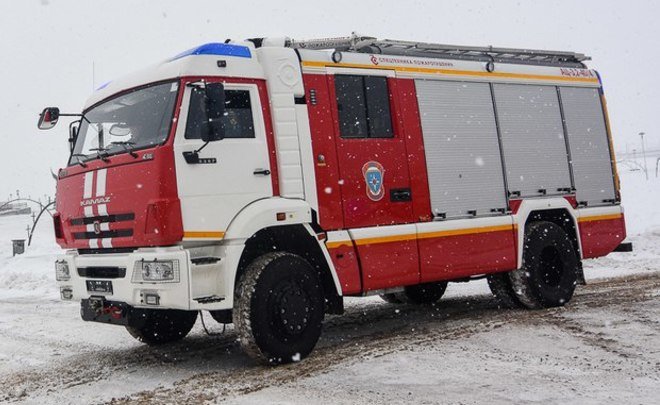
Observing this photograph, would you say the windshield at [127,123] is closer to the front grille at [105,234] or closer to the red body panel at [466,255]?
the front grille at [105,234]

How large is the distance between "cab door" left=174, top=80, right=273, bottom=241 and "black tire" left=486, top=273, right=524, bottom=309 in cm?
418

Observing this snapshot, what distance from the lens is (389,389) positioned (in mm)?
5410

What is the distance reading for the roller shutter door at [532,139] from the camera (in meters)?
9.21

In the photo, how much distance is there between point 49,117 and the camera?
7.66 m

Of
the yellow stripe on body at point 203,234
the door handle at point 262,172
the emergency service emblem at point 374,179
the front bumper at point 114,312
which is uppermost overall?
the door handle at point 262,172

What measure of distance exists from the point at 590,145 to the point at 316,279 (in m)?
5.44

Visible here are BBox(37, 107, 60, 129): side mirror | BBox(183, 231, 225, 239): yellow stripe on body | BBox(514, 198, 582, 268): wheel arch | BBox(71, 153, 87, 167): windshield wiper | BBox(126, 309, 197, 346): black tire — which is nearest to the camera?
BBox(183, 231, 225, 239): yellow stripe on body

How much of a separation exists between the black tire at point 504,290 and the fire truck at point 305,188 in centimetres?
3

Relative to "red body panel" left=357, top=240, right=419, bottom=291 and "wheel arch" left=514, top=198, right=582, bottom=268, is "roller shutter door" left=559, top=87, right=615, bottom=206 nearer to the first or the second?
"wheel arch" left=514, top=198, right=582, bottom=268

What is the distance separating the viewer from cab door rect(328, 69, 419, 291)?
738 centimetres

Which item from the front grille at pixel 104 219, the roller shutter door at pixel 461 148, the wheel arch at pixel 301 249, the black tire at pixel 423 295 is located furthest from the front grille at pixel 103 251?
the black tire at pixel 423 295

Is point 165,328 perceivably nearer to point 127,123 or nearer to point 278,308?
point 278,308

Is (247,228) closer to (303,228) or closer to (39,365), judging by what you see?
(303,228)

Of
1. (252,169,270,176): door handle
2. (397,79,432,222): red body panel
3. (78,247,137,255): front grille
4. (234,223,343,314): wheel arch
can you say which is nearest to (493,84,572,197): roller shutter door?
(397,79,432,222): red body panel
